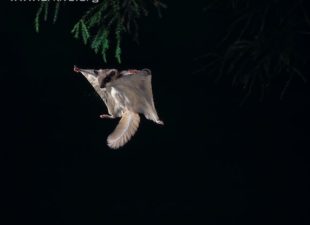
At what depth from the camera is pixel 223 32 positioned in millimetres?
3918

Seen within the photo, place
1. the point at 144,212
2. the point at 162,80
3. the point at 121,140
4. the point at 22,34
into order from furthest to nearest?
the point at 144,212 < the point at 162,80 < the point at 22,34 < the point at 121,140

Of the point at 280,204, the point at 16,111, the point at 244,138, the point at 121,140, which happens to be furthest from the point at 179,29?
the point at 121,140

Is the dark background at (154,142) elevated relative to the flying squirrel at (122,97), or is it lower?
lower

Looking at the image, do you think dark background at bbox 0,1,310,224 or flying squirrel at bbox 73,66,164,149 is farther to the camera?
dark background at bbox 0,1,310,224

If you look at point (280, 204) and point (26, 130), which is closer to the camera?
point (26, 130)

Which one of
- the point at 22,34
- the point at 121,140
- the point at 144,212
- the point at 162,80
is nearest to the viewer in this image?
the point at 121,140

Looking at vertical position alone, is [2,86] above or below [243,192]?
above

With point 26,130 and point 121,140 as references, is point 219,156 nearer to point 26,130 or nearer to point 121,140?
point 26,130

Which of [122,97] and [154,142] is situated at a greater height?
[122,97]

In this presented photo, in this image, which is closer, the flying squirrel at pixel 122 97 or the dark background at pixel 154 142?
the flying squirrel at pixel 122 97

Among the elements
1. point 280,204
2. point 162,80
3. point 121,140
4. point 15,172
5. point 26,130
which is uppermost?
point 121,140

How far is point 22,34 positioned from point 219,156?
5.82ft

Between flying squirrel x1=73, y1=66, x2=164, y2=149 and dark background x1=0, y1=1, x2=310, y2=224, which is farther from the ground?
flying squirrel x1=73, y1=66, x2=164, y2=149

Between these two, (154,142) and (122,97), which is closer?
(122,97)
